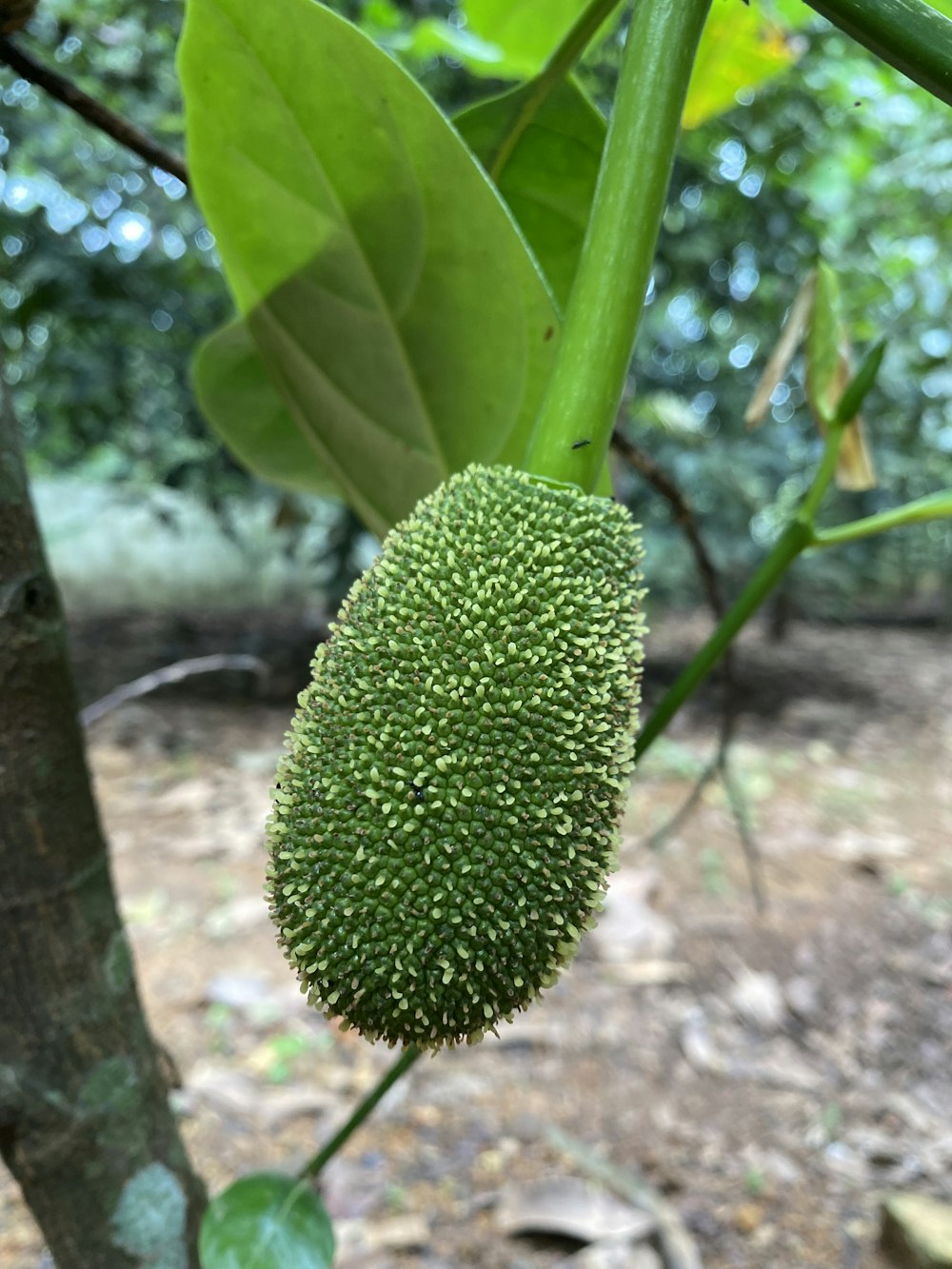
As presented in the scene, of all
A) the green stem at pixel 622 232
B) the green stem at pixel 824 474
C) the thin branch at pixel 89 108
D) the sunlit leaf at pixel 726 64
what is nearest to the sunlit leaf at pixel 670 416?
the sunlit leaf at pixel 726 64

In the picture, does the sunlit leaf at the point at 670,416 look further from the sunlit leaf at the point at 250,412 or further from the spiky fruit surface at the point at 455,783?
the spiky fruit surface at the point at 455,783

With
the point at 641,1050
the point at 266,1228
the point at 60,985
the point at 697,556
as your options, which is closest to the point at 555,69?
the point at 697,556

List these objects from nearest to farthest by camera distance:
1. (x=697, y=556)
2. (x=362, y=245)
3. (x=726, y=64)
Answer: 1. (x=362, y=245)
2. (x=697, y=556)
3. (x=726, y=64)

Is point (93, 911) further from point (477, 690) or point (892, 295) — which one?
point (892, 295)

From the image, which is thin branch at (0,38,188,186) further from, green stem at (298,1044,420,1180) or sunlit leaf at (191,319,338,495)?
green stem at (298,1044,420,1180)

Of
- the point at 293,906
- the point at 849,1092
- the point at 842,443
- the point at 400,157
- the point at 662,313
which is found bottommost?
the point at 849,1092

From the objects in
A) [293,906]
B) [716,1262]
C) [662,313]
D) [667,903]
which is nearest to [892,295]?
[662,313]

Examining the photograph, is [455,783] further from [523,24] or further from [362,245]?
[523,24]
